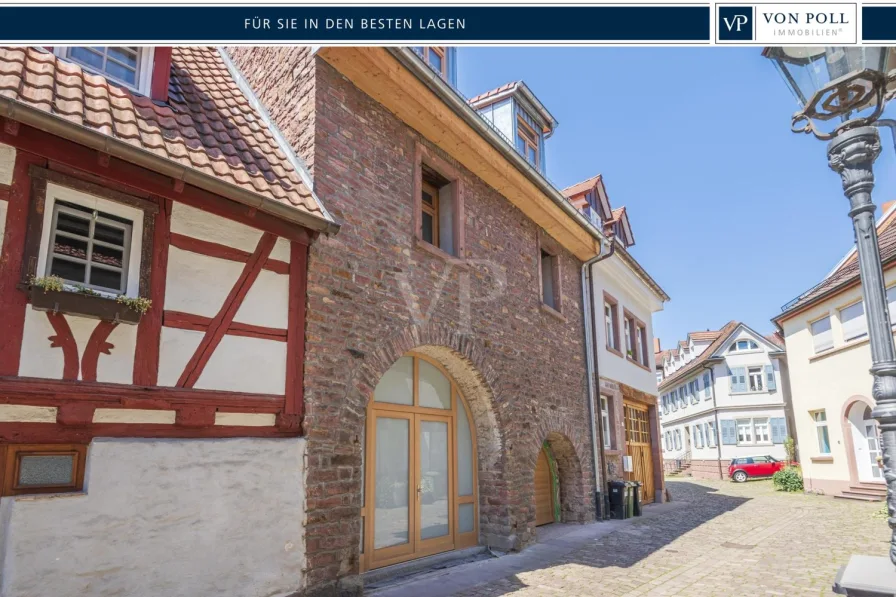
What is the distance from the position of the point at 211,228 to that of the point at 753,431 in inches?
1361

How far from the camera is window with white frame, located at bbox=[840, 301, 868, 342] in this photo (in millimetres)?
17312

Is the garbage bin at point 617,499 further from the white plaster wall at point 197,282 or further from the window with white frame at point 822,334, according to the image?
the window with white frame at point 822,334

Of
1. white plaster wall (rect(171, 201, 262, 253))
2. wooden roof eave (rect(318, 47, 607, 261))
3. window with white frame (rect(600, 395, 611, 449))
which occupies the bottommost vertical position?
window with white frame (rect(600, 395, 611, 449))

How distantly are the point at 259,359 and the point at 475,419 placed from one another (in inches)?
176

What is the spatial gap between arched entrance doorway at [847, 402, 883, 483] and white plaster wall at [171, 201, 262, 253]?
1909cm

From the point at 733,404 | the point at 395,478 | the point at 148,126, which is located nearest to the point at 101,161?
the point at 148,126

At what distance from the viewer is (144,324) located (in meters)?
4.80

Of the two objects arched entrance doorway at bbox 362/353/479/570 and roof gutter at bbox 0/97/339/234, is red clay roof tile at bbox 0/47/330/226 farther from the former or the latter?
arched entrance doorway at bbox 362/353/479/570

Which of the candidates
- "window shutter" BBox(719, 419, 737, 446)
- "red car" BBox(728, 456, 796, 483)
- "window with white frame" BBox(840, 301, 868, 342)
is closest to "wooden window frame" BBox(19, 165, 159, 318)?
"window with white frame" BBox(840, 301, 868, 342)

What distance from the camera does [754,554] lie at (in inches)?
352

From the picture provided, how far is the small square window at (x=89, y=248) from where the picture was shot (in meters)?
4.54

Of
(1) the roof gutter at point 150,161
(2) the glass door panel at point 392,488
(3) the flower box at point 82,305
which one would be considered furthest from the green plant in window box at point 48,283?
(2) the glass door panel at point 392,488

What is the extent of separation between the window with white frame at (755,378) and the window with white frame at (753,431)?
5.44 ft

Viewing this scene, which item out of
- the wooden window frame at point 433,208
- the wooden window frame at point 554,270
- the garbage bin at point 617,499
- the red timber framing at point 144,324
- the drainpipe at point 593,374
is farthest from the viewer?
the garbage bin at point 617,499
